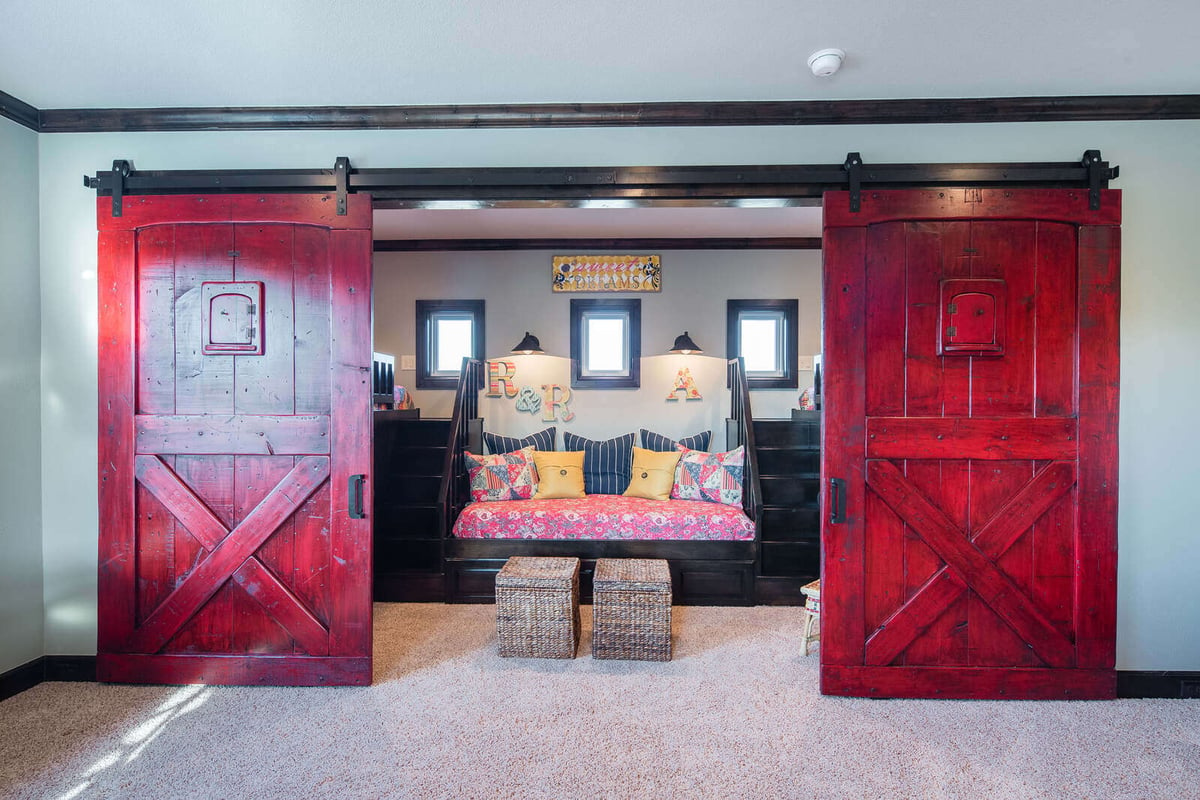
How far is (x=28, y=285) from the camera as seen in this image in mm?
2590

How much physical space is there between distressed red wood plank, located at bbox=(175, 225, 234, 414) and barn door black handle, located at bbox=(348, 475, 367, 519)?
0.65 m

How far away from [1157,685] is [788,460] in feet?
6.77

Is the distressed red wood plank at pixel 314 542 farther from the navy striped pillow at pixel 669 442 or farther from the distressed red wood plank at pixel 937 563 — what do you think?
the navy striped pillow at pixel 669 442

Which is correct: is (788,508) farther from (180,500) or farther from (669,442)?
(180,500)

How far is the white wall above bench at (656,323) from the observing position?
16.7 ft

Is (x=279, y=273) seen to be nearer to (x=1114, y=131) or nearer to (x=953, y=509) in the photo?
(x=953, y=509)

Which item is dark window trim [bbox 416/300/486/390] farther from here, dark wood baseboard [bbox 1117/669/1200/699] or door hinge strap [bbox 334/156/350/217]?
dark wood baseboard [bbox 1117/669/1200/699]

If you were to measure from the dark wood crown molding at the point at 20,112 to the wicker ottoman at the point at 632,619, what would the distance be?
339cm

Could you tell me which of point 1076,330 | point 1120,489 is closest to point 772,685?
point 1120,489

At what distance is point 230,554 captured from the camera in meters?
2.55

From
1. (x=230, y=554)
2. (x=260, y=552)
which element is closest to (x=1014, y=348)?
(x=260, y=552)

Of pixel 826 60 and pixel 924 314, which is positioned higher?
pixel 826 60

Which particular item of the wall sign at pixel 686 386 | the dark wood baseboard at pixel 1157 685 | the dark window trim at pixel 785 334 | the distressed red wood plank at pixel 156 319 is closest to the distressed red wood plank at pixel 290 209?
the distressed red wood plank at pixel 156 319

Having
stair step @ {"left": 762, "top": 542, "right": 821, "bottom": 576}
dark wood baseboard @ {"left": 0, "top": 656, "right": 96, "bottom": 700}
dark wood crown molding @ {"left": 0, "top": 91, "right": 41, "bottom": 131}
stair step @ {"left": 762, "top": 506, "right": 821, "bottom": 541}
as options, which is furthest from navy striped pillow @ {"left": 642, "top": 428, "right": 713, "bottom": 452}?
dark wood crown molding @ {"left": 0, "top": 91, "right": 41, "bottom": 131}
